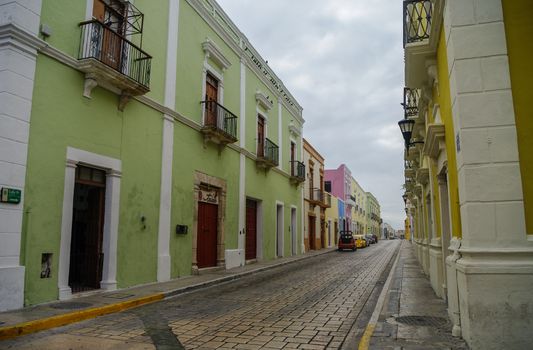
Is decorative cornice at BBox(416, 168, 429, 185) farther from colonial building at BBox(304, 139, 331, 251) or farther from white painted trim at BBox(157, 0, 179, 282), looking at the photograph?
colonial building at BBox(304, 139, 331, 251)

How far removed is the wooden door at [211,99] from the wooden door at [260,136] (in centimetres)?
409

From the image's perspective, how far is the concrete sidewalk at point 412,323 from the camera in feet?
16.5

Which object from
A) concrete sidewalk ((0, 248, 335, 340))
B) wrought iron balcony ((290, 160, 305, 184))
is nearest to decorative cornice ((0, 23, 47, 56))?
concrete sidewalk ((0, 248, 335, 340))

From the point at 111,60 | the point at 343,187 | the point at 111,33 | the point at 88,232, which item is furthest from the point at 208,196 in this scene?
the point at 343,187

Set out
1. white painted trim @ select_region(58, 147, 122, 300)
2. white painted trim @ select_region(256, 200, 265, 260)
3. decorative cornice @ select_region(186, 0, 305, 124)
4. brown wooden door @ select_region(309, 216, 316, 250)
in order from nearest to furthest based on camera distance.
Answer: white painted trim @ select_region(58, 147, 122, 300), decorative cornice @ select_region(186, 0, 305, 124), white painted trim @ select_region(256, 200, 265, 260), brown wooden door @ select_region(309, 216, 316, 250)

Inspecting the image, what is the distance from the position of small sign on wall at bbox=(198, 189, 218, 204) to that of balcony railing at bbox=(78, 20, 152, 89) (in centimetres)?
443

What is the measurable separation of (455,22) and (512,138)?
5.07 ft

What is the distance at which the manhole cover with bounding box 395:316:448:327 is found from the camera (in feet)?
20.1

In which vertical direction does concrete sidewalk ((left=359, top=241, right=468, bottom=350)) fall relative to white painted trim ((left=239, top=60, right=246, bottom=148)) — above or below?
below

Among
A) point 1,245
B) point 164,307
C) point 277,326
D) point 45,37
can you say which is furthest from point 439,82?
point 1,245

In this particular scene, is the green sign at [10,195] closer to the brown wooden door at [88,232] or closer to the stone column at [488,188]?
the brown wooden door at [88,232]

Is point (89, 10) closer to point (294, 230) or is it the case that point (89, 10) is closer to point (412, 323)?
point (412, 323)

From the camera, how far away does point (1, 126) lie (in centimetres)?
695

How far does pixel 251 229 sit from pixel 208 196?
4320 mm
